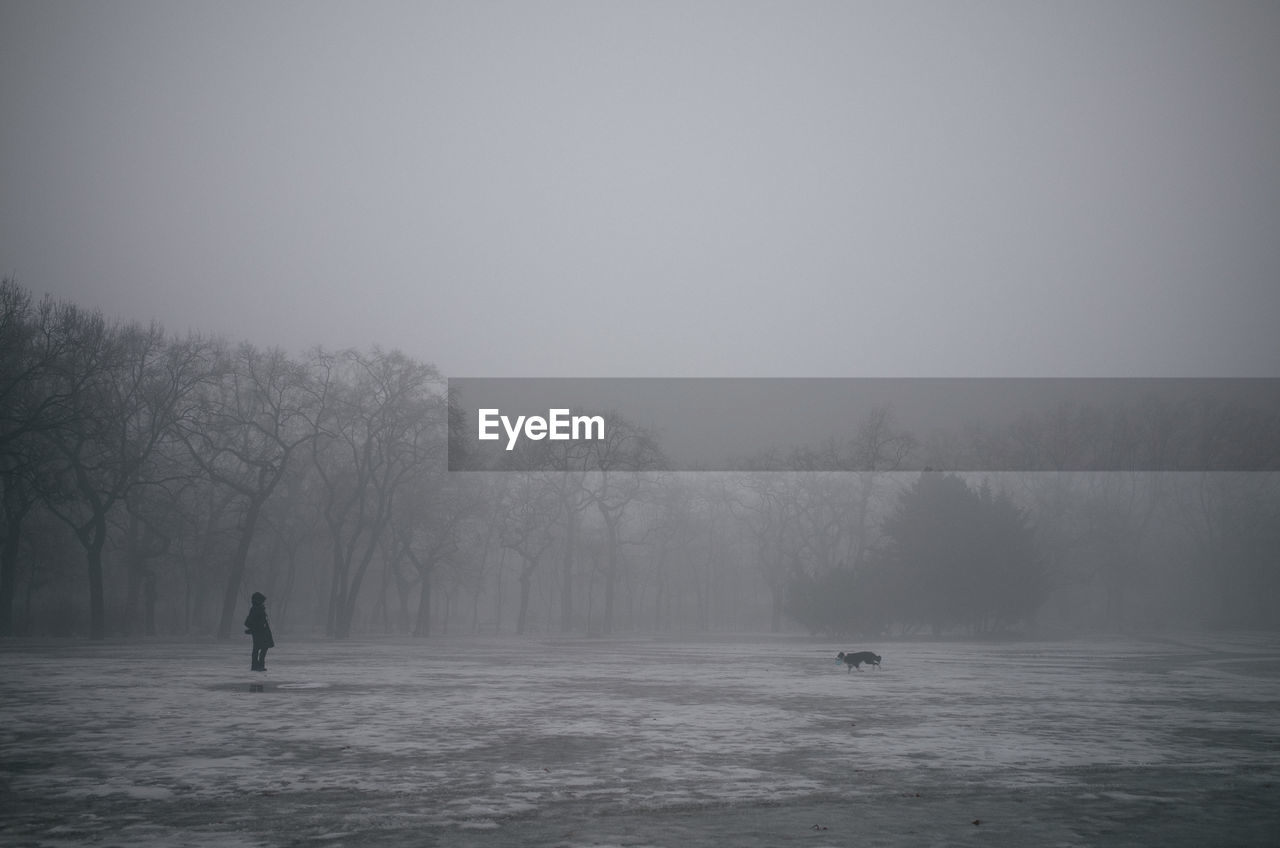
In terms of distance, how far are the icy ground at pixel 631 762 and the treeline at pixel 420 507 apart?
26852mm

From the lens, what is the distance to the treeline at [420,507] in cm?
4819

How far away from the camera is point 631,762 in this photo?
12594mm

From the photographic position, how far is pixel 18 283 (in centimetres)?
4338

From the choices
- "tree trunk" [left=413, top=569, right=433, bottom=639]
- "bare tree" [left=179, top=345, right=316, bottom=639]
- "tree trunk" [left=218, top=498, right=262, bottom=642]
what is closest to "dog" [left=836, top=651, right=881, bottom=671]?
"bare tree" [left=179, top=345, right=316, bottom=639]

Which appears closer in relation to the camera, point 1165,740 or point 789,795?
point 789,795

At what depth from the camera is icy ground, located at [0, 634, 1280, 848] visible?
891cm

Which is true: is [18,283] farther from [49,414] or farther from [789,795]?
[789,795]

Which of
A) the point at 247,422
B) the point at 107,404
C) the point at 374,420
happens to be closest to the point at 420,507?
the point at 374,420

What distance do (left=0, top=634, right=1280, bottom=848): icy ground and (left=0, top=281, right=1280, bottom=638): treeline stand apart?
26.9 m

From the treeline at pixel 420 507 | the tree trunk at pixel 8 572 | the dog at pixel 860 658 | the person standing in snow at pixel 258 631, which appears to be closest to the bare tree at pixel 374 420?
the treeline at pixel 420 507

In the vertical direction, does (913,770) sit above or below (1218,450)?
below

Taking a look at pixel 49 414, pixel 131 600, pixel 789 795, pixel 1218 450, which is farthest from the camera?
pixel 1218 450

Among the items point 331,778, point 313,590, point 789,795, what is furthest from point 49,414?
point 313,590

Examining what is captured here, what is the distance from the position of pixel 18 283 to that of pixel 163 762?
40.2 meters
